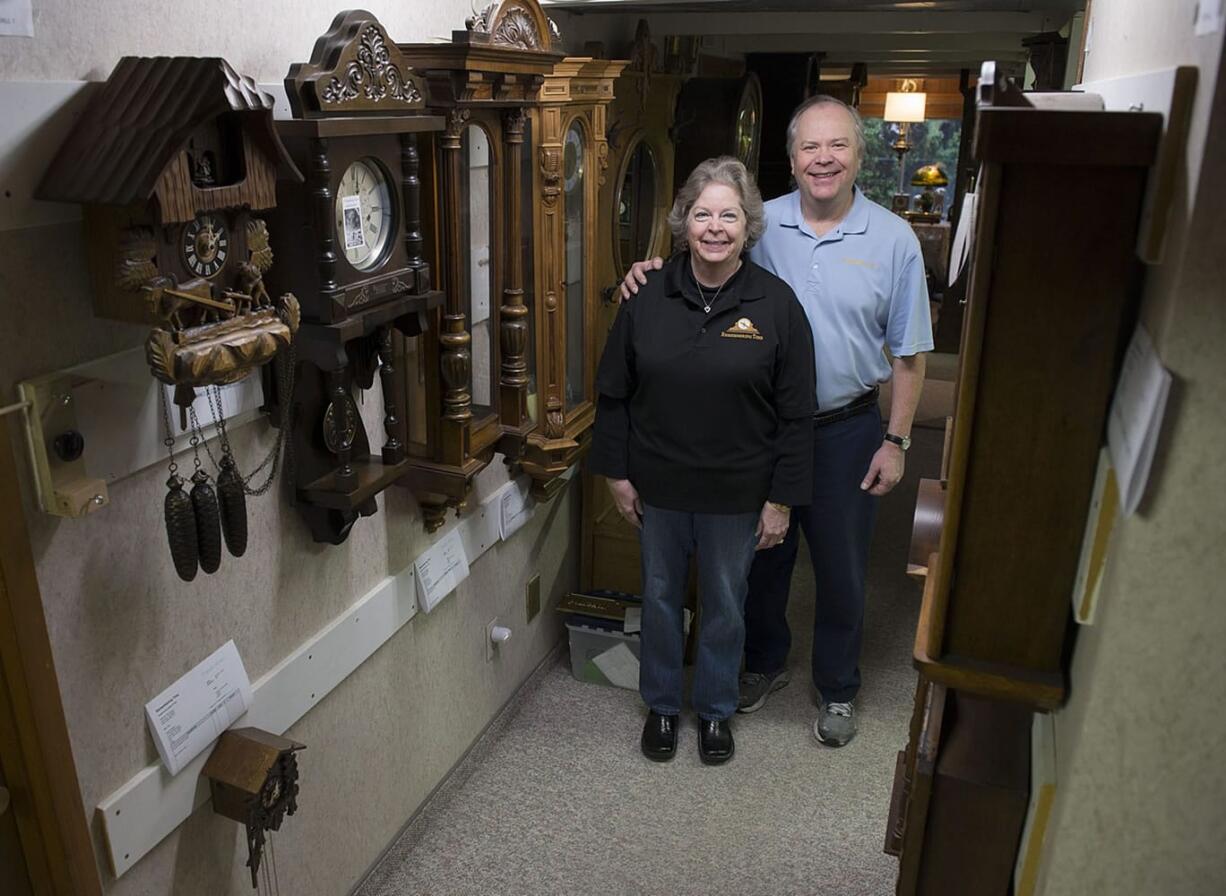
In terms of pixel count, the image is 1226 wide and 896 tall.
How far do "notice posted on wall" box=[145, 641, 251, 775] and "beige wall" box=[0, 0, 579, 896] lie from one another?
2 cm

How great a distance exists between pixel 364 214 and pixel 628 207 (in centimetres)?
146

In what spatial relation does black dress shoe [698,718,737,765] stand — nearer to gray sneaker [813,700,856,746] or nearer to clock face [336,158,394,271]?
gray sneaker [813,700,856,746]

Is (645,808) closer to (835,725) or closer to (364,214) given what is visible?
(835,725)

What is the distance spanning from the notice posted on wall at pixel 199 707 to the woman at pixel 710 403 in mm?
1062

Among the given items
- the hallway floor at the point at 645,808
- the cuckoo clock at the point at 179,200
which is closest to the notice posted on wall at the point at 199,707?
the cuckoo clock at the point at 179,200

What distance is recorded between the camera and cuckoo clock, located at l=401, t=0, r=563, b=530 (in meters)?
1.76

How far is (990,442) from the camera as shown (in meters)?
1.00

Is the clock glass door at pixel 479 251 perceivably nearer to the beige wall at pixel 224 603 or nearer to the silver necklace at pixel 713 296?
the beige wall at pixel 224 603

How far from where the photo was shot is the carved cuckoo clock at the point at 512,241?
1792mm

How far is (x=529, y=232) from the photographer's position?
211 centimetres

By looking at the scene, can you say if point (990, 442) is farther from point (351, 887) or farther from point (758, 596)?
point (758, 596)

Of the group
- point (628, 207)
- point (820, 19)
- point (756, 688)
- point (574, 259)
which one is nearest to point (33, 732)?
point (574, 259)

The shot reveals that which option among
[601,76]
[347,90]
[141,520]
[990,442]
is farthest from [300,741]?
[601,76]

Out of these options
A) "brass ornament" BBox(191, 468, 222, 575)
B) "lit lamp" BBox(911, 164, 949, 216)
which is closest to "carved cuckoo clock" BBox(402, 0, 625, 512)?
"brass ornament" BBox(191, 468, 222, 575)
